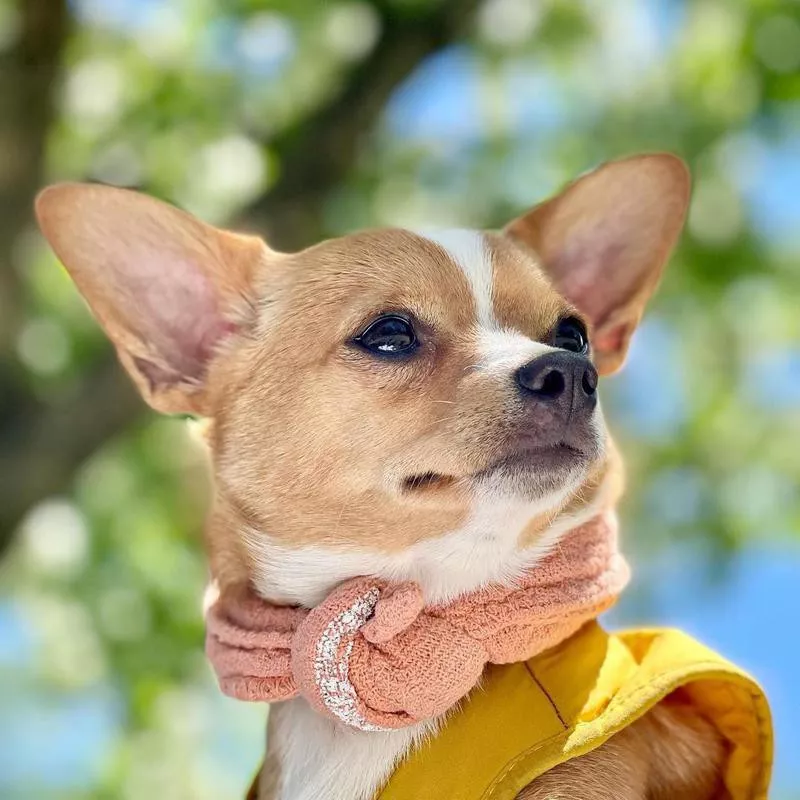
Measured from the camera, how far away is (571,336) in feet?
6.99

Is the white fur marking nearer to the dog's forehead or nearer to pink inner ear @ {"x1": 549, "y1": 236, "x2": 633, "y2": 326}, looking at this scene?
the dog's forehead

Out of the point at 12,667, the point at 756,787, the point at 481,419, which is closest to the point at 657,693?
the point at 756,787

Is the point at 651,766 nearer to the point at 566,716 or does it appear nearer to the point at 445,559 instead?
the point at 566,716

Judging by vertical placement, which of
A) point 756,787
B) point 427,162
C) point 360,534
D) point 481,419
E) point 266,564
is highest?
point 481,419

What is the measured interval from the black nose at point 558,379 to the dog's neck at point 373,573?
0.20 meters

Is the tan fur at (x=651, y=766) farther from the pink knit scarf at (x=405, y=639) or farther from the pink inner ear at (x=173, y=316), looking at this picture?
the pink inner ear at (x=173, y=316)

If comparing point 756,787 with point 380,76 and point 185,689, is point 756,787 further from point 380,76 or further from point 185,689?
point 185,689

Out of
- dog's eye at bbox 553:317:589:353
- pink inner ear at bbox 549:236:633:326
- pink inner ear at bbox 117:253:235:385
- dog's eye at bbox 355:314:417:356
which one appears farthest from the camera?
pink inner ear at bbox 549:236:633:326

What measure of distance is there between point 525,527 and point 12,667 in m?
5.10

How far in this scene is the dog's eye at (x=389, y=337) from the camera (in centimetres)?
197

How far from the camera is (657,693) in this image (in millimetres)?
1740

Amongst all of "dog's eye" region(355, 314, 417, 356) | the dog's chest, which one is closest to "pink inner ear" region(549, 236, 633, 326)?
"dog's eye" region(355, 314, 417, 356)

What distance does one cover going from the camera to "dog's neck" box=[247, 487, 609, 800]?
1820 mm

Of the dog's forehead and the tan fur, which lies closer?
the tan fur
